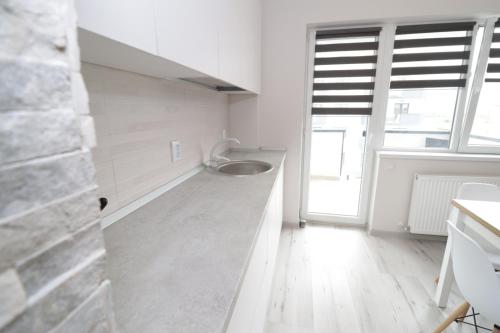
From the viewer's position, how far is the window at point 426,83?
2186mm

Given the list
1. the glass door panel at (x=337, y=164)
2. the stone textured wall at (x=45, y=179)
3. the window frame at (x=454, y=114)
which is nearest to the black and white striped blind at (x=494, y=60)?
the window frame at (x=454, y=114)

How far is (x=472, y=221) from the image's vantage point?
4.36 ft

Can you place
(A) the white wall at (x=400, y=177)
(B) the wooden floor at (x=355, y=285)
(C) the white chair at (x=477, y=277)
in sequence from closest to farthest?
(C) the white chair at (x=477, y=277) → (B) the wooden floor at (x=355, y=285) → (A) the white wall at (x=400, y=177)

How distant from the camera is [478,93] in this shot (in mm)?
2254

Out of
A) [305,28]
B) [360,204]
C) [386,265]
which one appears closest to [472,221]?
[386,265]

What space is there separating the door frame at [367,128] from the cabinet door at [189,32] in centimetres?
166

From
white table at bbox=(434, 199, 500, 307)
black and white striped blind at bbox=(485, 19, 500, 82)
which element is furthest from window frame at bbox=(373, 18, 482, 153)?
white table at bbox=(434, 199, 500, 307)

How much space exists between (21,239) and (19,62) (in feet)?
0.58

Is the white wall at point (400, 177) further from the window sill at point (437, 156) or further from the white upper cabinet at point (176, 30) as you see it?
the white upper cabinet at point (176, 30)

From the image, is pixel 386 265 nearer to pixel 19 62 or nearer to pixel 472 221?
pixel 472 221

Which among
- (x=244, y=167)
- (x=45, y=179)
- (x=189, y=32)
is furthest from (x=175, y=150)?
(x=45, y=179)

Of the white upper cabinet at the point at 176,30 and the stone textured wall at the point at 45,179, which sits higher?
the white upper cabinet at the point at 176,30

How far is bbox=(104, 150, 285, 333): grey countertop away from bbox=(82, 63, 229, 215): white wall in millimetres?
135

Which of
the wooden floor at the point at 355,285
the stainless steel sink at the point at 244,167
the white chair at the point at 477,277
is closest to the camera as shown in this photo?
the white chair at the point at 477,277
